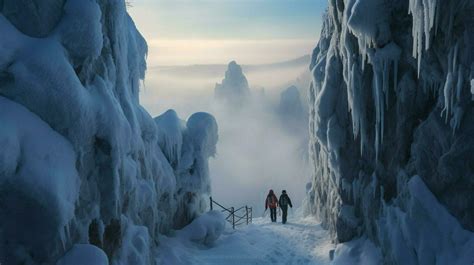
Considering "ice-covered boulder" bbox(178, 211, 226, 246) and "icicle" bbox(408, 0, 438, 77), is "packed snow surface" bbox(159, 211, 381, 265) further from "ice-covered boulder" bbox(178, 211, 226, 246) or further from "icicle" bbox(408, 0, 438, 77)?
"icicle" bbox(408, 0, 438, 77)

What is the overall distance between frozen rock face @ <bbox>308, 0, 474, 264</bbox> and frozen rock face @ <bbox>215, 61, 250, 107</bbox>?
302ft

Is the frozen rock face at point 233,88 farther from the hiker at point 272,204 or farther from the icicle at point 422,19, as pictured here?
the icicle at point 422,19

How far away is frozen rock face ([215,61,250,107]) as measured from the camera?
368 feet

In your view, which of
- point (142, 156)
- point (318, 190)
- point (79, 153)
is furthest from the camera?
point (318, 190)

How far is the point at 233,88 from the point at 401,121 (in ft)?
325

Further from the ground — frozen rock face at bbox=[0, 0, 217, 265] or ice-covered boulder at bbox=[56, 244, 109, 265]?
frozen rock face at bbox=[0, 0, 217, 265]

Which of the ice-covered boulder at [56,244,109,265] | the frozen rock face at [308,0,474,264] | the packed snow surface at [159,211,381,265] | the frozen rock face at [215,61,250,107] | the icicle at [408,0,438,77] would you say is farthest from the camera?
the frozen rock face at [215,61,250,107]

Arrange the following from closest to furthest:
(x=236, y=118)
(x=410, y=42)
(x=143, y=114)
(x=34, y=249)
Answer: (x=34, y=249) < (x=410, y=42) < (x=143, y=114) < (x=236, y=118)

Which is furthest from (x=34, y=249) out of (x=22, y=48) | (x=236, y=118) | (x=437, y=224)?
(x=236, y=118)

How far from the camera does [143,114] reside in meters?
19.0

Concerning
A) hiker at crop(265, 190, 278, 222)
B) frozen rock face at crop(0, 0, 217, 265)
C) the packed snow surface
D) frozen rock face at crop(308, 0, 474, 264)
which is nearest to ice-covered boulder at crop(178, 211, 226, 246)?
the packed snow surface

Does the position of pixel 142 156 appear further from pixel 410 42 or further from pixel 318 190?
pixel 318 190

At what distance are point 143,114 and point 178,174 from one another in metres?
4.44

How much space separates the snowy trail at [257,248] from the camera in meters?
18.5
